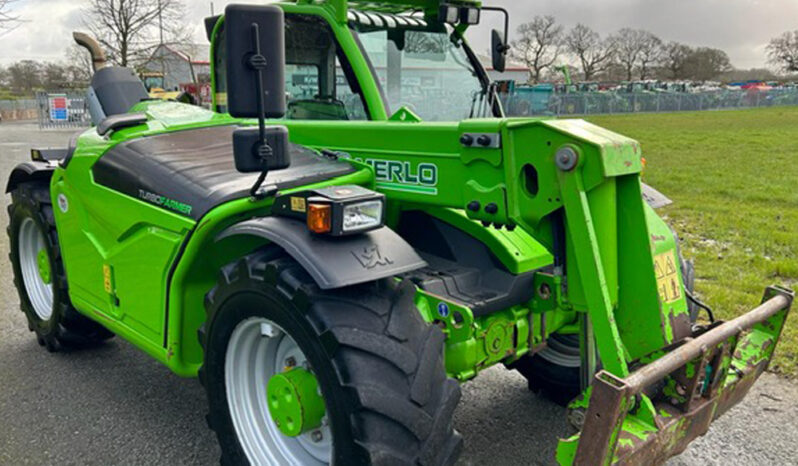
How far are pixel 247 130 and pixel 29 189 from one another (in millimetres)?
2938

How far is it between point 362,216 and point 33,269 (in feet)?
11.6

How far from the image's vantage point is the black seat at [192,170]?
120 inches

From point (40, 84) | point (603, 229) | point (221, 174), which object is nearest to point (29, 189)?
point (221, 174)

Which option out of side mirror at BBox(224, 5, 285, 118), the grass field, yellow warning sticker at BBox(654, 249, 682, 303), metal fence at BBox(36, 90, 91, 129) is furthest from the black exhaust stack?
metal fence at BBox(36, 90, 91, 129)

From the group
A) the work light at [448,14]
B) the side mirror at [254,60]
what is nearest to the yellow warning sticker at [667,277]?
the side mirror at [254,60]

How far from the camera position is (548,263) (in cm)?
319

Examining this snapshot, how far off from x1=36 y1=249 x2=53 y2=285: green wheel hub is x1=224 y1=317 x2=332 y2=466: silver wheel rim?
2415 millimetres

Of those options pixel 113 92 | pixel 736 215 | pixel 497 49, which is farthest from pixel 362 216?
pixel 736 215

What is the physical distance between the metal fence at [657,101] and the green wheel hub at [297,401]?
33.1m

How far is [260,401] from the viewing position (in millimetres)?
3006

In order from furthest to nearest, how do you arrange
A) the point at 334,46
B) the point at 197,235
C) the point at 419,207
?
the point at 334,46
the point at 419,207
the point at 197,235

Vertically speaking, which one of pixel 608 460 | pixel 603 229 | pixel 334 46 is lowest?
pixel 608 460

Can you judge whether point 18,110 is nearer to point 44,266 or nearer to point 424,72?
point 44,266

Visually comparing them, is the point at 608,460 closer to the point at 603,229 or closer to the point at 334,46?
the point at 603,229
